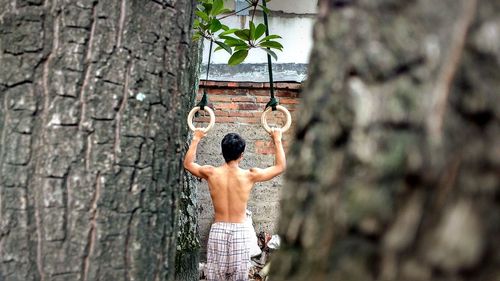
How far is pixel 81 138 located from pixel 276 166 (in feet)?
13.3

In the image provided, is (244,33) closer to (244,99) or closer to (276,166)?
(276,166)

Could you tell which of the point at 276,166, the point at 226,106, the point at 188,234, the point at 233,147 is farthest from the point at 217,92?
the point at 276,166

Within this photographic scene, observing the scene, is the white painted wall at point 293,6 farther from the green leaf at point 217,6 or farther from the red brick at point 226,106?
the green leaf at point 217,6

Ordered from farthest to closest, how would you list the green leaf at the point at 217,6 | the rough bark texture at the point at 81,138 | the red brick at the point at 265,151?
the red brick at the point at 265,151 < the green leaf at the point at 217,6 < the rough bark texture at the point at 81,138

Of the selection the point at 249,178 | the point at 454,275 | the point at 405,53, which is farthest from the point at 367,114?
the point at 249,178

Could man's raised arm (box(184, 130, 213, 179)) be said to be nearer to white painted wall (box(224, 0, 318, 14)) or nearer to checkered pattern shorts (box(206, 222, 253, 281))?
checkered pattern shorts (box(206, 222, 253, 281))

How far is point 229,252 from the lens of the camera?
5613 millimetres

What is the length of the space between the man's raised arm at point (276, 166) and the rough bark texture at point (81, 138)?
3.36 meters

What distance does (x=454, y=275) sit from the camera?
1.94ft

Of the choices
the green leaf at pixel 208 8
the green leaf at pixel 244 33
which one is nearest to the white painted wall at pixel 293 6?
the green leaf at pixel 208 8

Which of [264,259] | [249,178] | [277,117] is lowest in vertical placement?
[264,259]

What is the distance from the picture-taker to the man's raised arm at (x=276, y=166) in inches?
196

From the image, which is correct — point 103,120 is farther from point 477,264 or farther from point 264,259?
point 264,259

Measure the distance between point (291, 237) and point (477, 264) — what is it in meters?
0.22
